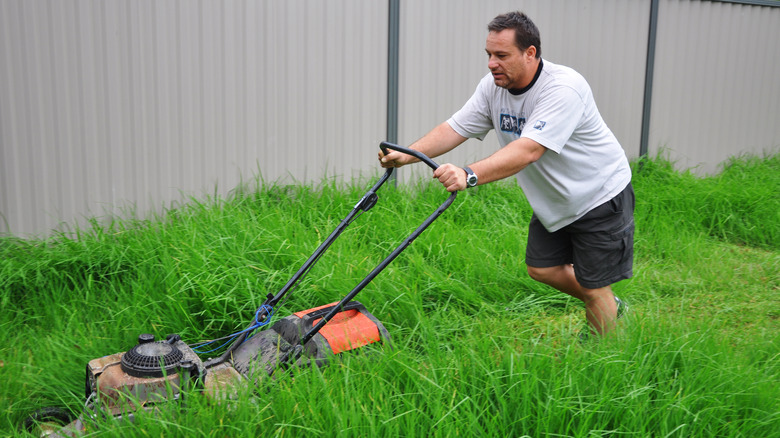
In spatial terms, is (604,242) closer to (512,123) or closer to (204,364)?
(512,123)

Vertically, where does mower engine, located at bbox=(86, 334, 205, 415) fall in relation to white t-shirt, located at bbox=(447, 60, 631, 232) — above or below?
below

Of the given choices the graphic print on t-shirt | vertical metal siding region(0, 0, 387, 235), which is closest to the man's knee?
the graphic print on t-shirt

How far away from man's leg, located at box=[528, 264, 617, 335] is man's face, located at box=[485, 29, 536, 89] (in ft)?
2.93

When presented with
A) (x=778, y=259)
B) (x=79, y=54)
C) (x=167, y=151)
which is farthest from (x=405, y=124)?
(x=778, y=259)

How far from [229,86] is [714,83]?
4.73 meters

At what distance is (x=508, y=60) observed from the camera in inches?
110

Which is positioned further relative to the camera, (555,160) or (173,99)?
(173,99)

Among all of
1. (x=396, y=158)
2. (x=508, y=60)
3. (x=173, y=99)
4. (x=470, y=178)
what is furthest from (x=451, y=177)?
(x=173, y=99)

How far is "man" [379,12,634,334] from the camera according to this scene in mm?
2736

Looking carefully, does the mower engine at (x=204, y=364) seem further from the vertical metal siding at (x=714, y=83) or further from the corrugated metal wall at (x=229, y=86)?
the vertical metal siding at (x=714, y=83)

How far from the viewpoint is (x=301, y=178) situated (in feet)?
15.8

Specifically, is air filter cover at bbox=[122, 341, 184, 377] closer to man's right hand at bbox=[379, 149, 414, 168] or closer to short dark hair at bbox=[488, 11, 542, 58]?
man's right hand at bbox=[379, 149, 414, 168]

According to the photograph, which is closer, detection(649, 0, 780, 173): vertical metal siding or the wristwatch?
the wristwatch

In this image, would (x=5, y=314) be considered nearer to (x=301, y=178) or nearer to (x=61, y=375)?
(x=61, y=375)
